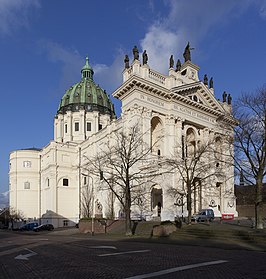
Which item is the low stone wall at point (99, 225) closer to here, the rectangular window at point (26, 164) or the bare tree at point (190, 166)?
the bare tree at point (190, 166)

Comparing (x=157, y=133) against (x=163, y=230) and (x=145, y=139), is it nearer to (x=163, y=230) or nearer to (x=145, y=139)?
(x=145, y=139)

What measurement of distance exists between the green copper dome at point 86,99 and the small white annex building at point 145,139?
0.87ft

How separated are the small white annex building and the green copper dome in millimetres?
266

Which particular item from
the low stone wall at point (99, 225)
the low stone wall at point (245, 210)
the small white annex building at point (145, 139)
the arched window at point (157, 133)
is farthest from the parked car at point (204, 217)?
the low stone wall at point (245, 210)

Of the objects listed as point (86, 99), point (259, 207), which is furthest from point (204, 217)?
point (86, 99)

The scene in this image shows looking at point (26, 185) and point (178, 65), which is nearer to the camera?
point (178, 65)

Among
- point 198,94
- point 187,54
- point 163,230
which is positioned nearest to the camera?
point 163,230

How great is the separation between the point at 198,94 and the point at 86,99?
37545mm

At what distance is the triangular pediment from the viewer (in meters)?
51.3

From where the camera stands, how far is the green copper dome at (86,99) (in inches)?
3324

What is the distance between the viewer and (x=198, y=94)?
54.9 meters

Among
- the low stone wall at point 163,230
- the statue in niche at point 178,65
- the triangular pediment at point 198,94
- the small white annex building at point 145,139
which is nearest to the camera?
the low stone wall at point 163,230

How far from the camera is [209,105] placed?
56188 millimetres

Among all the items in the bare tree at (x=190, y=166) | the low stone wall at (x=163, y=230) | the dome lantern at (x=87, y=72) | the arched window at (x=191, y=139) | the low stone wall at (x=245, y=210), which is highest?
the dome lantern at (x=87, y=72)
